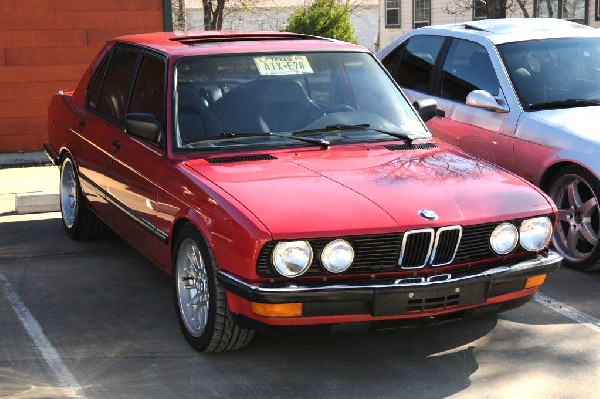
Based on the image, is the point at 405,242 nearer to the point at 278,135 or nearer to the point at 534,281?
the point at 534,281

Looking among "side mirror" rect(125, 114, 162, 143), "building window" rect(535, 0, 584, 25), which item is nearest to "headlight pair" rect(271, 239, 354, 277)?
"side mirror" rect(125, 114, 162, 143)

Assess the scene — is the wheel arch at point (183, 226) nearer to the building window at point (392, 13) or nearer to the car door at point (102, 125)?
the car door at point (102, 125)

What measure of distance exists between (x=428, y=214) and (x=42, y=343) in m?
2.34

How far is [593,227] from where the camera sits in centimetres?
738

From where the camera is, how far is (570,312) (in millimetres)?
6453

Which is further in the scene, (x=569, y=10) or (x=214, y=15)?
(x=569, y=10)

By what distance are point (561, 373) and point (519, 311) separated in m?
1.11

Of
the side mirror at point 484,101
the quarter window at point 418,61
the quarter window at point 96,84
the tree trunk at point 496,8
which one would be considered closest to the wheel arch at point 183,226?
the quarter window at point 96,84

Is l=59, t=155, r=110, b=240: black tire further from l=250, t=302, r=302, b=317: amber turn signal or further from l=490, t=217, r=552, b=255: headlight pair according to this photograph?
l=490, t=217, r=552, b=255: headlight pair

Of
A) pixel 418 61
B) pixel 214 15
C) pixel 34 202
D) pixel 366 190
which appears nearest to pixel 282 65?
pixel 366 190

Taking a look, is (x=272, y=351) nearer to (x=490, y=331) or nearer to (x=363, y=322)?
(x=363, y=322)

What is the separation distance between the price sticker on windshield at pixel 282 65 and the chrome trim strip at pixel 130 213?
119 centimetres

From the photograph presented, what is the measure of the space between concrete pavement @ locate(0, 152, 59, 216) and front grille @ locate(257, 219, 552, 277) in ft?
16.6

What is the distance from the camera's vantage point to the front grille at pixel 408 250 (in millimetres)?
4957
